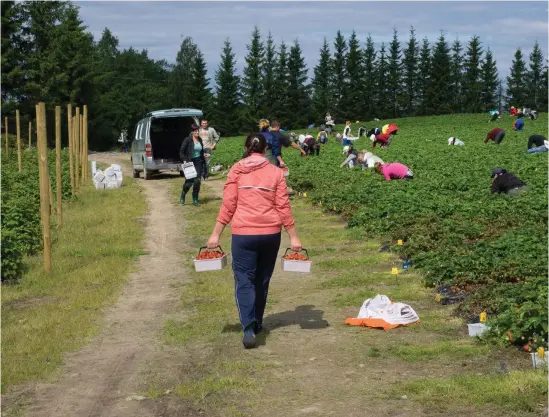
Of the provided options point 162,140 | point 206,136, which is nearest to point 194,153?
point 206,136

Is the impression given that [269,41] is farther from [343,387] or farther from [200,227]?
[343,387]

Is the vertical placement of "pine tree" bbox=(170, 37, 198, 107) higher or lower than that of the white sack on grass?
lower

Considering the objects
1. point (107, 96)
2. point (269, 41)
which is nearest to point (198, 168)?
point (107, 96)

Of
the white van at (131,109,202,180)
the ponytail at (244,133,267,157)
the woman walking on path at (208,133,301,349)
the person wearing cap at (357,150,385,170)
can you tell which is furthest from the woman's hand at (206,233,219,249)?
the white van at (131,109,202,180)

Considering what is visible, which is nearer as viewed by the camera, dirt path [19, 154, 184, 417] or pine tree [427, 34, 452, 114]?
dirt path [19, 154, 184, 417]

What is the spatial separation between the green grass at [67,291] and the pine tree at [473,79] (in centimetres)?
7986

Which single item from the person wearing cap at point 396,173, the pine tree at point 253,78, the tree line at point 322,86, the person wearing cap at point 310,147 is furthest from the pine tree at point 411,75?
the person wearing cap at point 396,173

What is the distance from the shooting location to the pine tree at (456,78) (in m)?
95.9

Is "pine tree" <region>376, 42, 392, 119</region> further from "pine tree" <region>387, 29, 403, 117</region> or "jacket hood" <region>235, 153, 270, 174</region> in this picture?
"jacket hood" <region>235, 153, 270, 174</region>

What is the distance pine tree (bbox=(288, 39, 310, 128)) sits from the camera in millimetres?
89906

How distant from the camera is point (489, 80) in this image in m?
96.9

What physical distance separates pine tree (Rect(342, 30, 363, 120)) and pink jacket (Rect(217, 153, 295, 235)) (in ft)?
278

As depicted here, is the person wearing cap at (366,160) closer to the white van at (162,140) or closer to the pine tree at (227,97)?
the white van at (162,140)

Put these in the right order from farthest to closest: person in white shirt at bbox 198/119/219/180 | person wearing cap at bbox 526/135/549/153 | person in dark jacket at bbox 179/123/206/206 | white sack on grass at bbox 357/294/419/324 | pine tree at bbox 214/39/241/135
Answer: pine tree at bbox 214/39/241/135 < person wearing cap at bbox 526/135/549/153 < person in white shirt at bbox 198/119/219/180 < person in dark jacket at bbox 179/123/206/206 < white sack on grass at bbox 357/294/419/324
